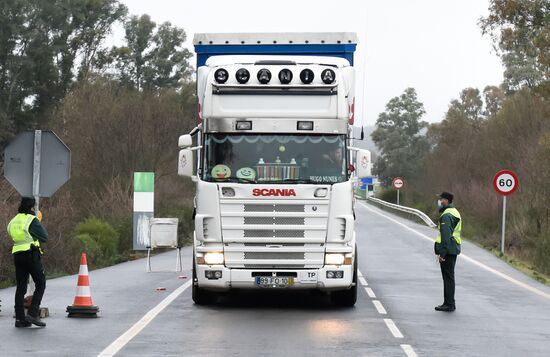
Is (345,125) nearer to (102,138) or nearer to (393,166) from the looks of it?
(102,138)

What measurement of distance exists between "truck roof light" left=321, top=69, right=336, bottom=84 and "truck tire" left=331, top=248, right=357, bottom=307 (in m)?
2.93

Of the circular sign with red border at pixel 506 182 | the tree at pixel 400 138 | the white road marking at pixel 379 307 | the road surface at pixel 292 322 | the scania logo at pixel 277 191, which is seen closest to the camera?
the road surface at pixel 292 322

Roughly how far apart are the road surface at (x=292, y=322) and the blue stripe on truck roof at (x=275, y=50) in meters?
4.10

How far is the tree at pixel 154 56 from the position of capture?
98250 mm

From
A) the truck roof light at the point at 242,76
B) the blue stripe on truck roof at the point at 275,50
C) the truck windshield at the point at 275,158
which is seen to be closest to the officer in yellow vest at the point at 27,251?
the truck windshield at the point at 275,158

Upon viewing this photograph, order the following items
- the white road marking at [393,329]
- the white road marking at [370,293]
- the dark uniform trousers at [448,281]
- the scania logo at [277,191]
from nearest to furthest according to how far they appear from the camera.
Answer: the white road marking at [393,329] < the scania logo at [277,191] < the dark uniform trousers at [448,281] < the white road marking at [370,293]

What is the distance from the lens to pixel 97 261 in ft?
100

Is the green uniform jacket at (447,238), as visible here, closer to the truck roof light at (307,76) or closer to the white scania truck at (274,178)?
the white scania truck at (274,178)

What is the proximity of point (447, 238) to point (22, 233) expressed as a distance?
661 centimetres

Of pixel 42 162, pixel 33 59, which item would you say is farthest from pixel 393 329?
pixel 33 59

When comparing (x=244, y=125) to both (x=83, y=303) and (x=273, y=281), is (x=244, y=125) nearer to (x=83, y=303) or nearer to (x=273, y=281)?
(x=273, y=281)

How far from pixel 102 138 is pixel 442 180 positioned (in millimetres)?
27991

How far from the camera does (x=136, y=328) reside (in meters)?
13.2

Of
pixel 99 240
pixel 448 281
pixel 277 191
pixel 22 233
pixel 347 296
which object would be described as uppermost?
pixel 277 191
